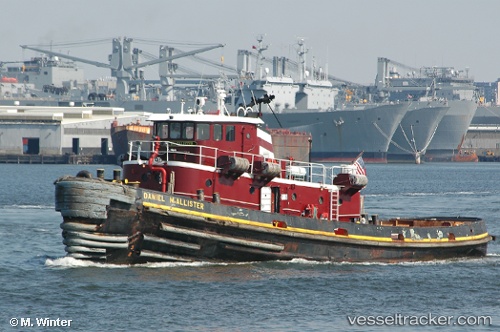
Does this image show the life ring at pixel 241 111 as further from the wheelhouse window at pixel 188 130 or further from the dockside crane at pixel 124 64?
the dockside crane at pixel 124 64

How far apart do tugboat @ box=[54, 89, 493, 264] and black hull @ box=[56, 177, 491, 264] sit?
0.08 feet

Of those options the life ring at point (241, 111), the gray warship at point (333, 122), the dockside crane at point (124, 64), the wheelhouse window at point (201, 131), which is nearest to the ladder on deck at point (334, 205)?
the life ring at point (241, 111)

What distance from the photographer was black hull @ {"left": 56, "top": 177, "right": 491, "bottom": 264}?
76.7 ft

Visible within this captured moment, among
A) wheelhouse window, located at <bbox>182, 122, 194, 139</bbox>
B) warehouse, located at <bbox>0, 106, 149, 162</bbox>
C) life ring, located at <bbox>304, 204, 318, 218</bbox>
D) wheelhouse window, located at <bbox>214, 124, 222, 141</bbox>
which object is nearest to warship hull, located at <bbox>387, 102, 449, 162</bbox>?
warehouse, located at <bbox>0, 106, 149, 162</bbox>

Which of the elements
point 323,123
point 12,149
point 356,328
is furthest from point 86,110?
point 356,328

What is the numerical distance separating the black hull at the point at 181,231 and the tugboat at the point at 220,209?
0.02 metres

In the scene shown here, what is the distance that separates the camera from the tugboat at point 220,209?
23.5 meters

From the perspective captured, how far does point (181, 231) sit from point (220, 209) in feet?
3.79

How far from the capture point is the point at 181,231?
2386 centimetres

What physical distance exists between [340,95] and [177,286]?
177 metres

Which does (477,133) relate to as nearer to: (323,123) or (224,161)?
(323,123)

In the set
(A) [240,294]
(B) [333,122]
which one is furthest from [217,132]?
(B) [333,122]

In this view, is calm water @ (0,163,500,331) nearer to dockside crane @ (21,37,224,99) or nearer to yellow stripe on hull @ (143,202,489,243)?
Answer: yellow stripe on hull @ (143,202,489,243)

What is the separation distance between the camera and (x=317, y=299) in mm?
22203
